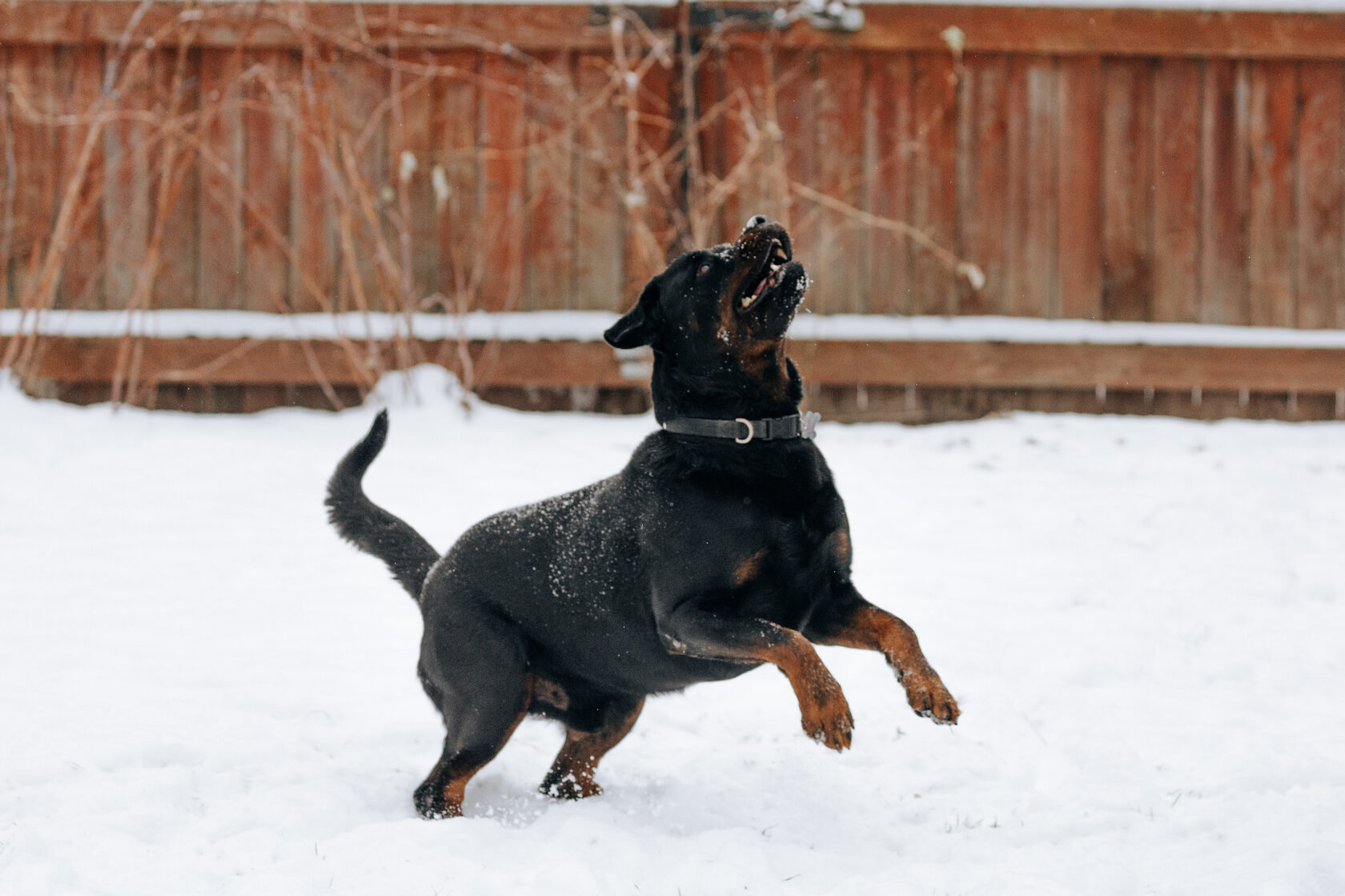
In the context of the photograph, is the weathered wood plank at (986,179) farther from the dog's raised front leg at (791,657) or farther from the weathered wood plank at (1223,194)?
the dog's raised front leg at (791,657)

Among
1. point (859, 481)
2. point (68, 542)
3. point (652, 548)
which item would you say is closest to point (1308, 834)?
point (652, 548)

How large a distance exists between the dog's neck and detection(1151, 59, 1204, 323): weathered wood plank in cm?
458

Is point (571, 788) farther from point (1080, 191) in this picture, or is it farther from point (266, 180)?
point (1080, 191)

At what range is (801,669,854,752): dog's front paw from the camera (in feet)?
8.11

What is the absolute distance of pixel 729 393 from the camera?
9.28 ft

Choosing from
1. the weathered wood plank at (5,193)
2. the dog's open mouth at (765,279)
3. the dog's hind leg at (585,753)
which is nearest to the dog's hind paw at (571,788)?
the dog's hind leg at (585,753)

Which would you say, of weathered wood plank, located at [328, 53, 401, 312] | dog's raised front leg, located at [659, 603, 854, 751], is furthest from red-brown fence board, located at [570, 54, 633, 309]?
dog's raised front leg, located at [659, 603, 854, 751]

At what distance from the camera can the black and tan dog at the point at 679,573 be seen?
2615 millimetres

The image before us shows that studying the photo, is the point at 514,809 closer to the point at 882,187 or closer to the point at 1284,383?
the point at 882,187

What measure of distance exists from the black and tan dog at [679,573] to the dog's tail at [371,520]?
0.12 metres

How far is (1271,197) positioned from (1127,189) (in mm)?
784

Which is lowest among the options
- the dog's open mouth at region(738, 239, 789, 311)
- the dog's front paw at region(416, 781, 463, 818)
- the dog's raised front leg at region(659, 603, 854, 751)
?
the dog's front paw at region(416, 781, 463, 818)

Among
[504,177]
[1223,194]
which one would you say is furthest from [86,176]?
[1223,194]

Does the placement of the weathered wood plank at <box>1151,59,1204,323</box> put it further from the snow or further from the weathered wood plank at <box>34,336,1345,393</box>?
the weathered wood plank at <box>34,336,1345,393</box>
